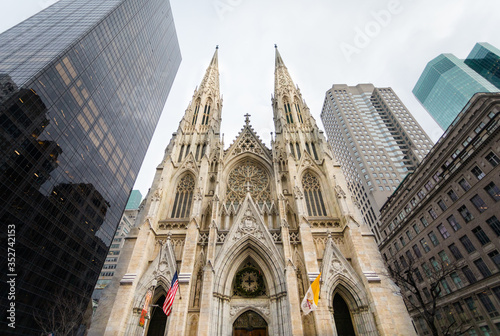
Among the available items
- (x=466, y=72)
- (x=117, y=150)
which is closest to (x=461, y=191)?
(x=117, y=150)

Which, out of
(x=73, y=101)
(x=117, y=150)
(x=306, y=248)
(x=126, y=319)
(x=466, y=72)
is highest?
(x=466, y=72)

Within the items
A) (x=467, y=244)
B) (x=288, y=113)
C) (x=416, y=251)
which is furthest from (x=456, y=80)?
(x=288, y=113)

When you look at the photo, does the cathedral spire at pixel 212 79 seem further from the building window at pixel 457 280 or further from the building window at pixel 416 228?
the building window at pixel 457 280

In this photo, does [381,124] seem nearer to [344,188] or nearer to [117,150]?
[344,188]

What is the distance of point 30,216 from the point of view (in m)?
26.4

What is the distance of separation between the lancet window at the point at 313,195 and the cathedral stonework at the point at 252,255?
0.33 feet

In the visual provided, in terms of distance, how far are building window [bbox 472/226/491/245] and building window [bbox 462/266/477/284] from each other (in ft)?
11.6

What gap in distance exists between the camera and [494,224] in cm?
2233

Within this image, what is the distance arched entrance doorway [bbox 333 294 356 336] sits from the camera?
56.8 ft

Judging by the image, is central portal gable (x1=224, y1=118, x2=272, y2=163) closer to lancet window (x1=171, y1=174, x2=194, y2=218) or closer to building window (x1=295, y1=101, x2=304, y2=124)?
lancet window (x1=171, y1=174, x2=194, y2=218)

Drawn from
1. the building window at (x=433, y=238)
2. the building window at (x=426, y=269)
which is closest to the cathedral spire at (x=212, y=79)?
the building window at (x=433, y=238)

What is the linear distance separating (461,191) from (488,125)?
23.9 ft

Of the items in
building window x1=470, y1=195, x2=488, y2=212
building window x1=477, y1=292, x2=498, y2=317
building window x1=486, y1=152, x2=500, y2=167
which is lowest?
building window x1=477, y1=292, x2=498, y2=317

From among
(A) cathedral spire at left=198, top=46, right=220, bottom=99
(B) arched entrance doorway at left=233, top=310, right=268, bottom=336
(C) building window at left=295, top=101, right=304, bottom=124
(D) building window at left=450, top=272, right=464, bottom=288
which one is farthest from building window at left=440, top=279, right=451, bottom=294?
(A) cathedral spire at left=198, top=46, right=220, bottom=99
